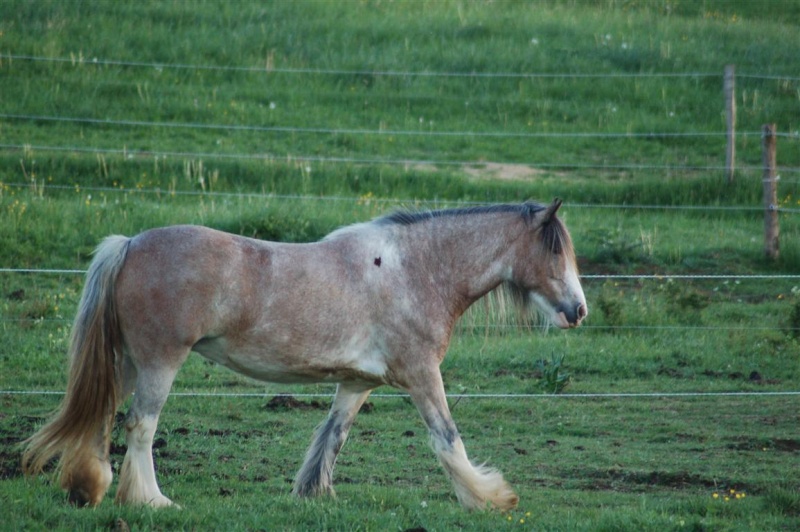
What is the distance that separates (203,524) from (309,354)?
4.04ft

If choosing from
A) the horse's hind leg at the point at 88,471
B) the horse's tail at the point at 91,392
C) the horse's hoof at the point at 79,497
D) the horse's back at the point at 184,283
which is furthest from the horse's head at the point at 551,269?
the horse's hoof at the point at 79,497

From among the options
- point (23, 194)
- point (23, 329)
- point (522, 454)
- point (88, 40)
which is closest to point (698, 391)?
point (522, 454)

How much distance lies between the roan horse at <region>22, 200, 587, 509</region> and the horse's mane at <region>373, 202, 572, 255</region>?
0.01 metres

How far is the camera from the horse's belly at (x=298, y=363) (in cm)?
629

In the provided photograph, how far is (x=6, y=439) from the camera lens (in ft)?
24.7

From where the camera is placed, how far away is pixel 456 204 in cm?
1409

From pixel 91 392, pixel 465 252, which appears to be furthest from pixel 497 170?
pixel 91 392

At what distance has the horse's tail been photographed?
604cm

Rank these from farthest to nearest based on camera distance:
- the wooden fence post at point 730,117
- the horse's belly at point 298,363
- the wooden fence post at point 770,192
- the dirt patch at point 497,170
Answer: the dirt patch at point 497,170 < the wooden fence post at point 730,117 < the wooden fence post at point 770,192 < the horse's belly at point 298,363

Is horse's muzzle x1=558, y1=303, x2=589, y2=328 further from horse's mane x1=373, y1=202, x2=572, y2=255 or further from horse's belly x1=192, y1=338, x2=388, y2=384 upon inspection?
horse's belly x1=192, y1=338, x2=388, y2=384

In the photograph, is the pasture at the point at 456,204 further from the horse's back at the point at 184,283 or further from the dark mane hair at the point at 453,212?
the horse's back at the point at 184,283

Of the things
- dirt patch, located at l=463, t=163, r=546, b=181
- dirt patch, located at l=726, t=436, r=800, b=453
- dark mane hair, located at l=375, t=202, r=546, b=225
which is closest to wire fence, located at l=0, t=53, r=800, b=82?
dirt patch, located at l=463, t=163, r=546, b=181

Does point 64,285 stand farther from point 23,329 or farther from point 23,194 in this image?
point 23,194

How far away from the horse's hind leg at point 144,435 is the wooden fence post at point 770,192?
952 cm
